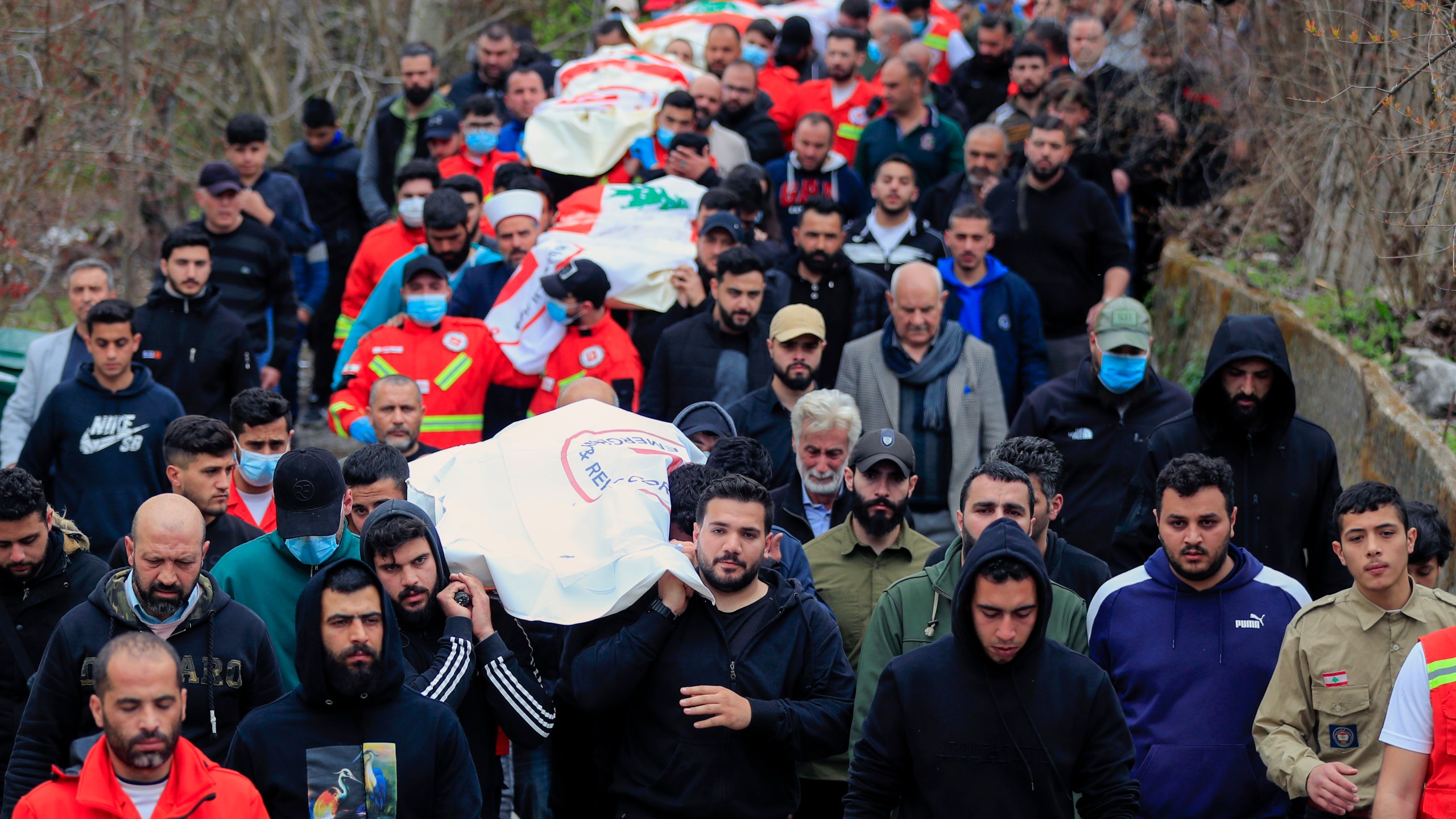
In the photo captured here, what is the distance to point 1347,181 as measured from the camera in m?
9.40

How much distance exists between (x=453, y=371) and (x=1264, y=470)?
4205 mm

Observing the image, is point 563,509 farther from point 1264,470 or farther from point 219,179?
point 219,179

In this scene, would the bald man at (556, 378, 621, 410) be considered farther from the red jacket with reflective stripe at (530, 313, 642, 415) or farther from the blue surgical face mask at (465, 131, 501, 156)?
the blue surgical face mask at (465, 131, 501, 156)

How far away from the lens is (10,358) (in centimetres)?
966

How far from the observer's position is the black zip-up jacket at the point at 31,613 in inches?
210

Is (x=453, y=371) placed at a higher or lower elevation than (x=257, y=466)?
higher

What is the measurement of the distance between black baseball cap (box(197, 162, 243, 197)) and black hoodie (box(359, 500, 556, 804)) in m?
5.03

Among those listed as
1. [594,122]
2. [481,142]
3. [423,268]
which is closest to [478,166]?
[481,142]

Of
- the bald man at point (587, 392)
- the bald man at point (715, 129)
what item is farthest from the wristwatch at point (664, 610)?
the bald man at point (715, 129)

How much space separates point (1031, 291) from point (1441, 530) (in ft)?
10.4

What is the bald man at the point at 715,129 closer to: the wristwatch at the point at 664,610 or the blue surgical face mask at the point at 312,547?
the blue surgical face mask at the point at 312,547

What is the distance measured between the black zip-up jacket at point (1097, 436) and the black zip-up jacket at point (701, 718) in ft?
7.07

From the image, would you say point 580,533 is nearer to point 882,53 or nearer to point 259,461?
point 259,461

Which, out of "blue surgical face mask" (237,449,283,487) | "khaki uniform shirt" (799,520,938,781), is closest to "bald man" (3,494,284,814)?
"blue surgical face mask" (237,449,283,487)
